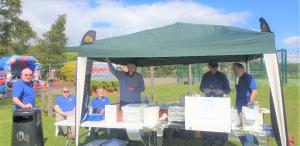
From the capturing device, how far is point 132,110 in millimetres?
5066

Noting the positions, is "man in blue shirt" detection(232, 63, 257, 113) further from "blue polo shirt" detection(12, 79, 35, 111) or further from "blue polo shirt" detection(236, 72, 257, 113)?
"blue polo shirt" detection(12, 79, 35, 111)

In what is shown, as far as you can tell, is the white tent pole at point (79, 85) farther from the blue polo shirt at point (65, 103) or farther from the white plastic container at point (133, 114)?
the blue polo shirt at point (65, 103)

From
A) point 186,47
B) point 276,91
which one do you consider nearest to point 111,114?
point 186,47

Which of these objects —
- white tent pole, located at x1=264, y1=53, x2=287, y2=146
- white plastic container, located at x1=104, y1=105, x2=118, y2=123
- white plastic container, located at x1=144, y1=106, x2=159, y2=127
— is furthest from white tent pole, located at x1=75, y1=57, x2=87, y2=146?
white tent pole, located at x1=264, y1=53, x2=287, y2=146

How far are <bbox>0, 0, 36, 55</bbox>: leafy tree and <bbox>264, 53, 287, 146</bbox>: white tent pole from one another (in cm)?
1484

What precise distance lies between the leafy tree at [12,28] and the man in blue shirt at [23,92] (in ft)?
40.4

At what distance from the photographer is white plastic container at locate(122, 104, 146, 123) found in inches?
200

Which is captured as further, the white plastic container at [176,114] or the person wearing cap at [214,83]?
the person wearing cap at [214,83]

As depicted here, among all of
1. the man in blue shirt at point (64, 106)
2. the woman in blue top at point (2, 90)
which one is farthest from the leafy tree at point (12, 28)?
the man in blue shirt at point (64, 106)

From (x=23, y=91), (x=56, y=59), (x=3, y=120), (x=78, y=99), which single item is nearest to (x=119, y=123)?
(x=78, y=99)

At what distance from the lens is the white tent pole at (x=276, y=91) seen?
4395 mm

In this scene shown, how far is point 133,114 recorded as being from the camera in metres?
5.09

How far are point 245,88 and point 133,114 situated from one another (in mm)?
1805

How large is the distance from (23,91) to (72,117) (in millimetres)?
853
